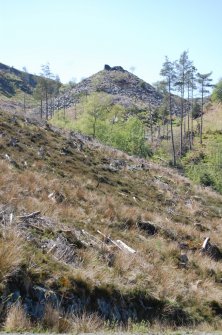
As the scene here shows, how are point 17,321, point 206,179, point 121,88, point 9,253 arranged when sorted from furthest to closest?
point 121,88 → point 206,179 → point 9,253 → point 17,321

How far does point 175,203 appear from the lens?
73.4 feet

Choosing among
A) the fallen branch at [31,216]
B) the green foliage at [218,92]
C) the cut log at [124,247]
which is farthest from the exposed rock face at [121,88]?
the fallen branch at [31,216]

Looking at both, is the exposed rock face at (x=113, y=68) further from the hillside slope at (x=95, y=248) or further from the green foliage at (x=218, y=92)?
the hillside slope at (x=95, y=248)

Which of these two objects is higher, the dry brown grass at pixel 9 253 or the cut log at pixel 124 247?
the dry brown grass at pixel 9 253

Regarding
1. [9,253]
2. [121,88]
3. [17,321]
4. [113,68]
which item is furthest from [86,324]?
[113,68]

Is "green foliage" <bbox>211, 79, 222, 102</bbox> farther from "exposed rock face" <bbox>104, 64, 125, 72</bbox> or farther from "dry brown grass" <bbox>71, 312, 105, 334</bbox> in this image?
"dry brown grass" <bbox>71, 312, 105, 334</bbox>

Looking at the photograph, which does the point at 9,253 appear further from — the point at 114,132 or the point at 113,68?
the point at 113,68

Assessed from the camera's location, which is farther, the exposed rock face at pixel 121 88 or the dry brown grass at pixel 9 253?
the exposed rock face at pixel 121 88

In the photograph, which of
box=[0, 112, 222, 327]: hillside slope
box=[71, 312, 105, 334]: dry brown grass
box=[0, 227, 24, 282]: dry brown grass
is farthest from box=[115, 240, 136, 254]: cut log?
box=[71, 312, 105, 334]: dry brown grass

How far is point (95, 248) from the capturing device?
962 cm

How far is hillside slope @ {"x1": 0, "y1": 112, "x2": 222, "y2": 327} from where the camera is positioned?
668 centimetres

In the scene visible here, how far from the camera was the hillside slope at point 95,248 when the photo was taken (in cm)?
668

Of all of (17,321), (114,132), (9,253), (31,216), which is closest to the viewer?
(17,321)

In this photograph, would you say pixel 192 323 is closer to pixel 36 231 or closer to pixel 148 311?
pixel 148 311
